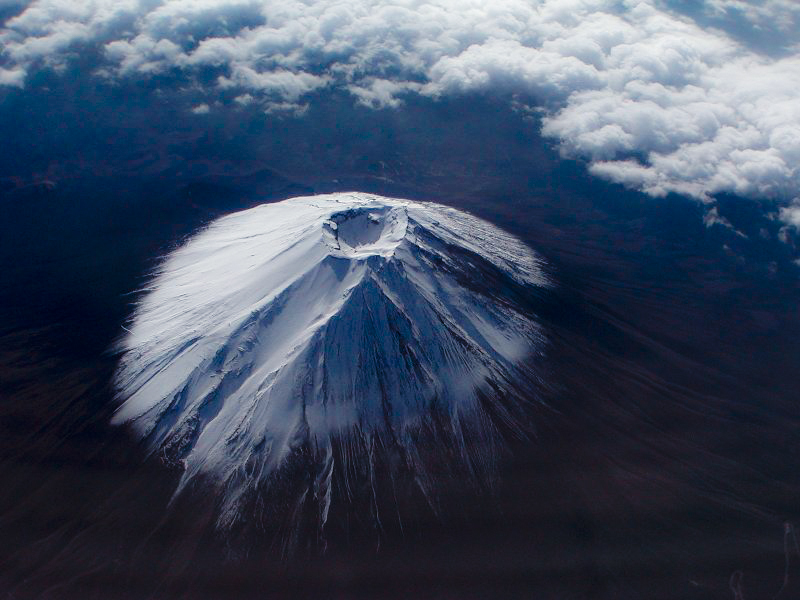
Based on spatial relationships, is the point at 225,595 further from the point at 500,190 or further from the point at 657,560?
the point at 500,190

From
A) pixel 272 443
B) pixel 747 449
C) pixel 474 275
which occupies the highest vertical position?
pixel 474 275

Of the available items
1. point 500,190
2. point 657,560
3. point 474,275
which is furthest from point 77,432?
point 500,190

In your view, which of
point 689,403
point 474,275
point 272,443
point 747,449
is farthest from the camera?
point 474,275

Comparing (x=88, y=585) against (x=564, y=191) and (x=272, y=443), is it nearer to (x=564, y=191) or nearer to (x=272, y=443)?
(x=272, y=443)

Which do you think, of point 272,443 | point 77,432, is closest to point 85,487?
point 77,432

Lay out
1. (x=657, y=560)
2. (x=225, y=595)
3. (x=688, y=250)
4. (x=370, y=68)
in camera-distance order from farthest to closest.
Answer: (x=370, y=68) < (x=688, y=250) < (x=657, y=560) < (x=225, y=595)

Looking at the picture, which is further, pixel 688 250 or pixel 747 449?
pixel 688 250

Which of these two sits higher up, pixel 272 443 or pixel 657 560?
pixel 272 443
